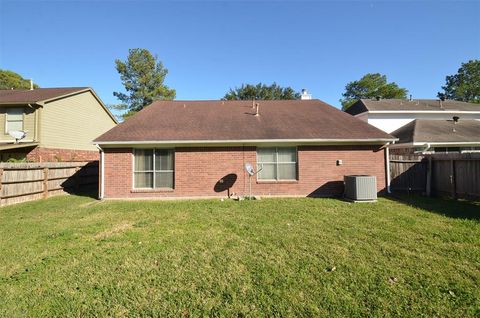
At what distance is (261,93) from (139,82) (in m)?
18.5

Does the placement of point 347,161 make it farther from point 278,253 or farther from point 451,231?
point 278,253

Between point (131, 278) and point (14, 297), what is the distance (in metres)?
1.41

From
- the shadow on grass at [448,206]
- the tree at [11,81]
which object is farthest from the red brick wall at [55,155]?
the tree at [11,81]

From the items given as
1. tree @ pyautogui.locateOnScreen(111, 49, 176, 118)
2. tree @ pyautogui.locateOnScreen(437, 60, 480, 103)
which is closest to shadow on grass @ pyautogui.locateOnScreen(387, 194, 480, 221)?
tree @ pyautogui.locateOnScreen(111, 49, 176, 118)

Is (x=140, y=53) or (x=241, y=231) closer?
(x=241, y=231)

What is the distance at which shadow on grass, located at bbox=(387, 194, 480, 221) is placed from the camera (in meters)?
7.64

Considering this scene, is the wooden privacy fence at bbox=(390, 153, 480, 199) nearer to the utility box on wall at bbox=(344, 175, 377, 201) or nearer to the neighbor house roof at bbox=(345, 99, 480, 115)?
the utility box on wall at bbox=(344, 175, 377, 201)

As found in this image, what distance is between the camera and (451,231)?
611cm

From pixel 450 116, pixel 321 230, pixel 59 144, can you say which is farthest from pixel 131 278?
pixel 450 116

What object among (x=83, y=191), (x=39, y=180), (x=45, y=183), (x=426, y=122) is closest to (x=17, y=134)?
(x=83, y=191)

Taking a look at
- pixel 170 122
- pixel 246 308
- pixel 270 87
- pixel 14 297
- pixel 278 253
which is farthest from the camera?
pixel 270 87

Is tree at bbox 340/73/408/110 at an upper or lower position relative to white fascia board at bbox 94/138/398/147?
upper

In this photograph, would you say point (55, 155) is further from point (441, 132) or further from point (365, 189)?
point (441, 132)

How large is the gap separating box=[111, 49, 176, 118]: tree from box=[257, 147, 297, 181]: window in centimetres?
2863
